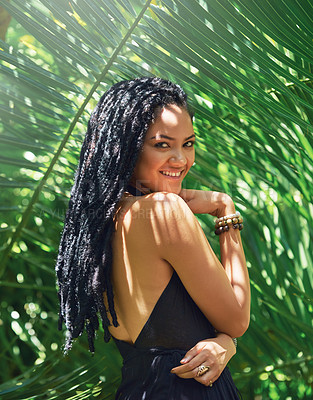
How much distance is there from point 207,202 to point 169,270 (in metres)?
0.30

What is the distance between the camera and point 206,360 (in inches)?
50.2

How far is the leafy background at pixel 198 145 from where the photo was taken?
1.67 m

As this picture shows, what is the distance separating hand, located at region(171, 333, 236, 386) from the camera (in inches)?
49.8

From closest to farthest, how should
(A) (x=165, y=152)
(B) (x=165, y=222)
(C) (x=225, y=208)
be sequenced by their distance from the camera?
1. (B) (x=165, y=222)
2. (A) (x=165, y=152)
3. (C) (x=225, y=208)

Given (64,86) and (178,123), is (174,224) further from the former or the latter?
(64,86)

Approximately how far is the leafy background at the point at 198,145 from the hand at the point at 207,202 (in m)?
0.34

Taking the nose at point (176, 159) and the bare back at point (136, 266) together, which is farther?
the nose at point (176, 159)

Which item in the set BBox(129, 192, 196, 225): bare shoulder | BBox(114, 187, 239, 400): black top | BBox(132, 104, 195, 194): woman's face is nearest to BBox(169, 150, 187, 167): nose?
BBox(132, 104, 195, 194): woman's face

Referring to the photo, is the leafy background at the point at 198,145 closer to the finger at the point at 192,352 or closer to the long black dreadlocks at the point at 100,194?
the long black dreadlocks at the point at 100,194

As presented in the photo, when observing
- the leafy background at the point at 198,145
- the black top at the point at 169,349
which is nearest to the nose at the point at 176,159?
the black top at the point at 169,349

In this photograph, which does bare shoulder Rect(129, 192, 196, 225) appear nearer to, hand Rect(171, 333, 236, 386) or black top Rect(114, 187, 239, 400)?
black top Rect(114, 187, 239, 400)

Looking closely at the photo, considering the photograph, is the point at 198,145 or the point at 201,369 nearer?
the point at 201,369

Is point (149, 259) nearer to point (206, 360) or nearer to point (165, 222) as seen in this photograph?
point (165, 222)

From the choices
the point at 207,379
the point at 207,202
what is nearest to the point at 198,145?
the point at 207,202
